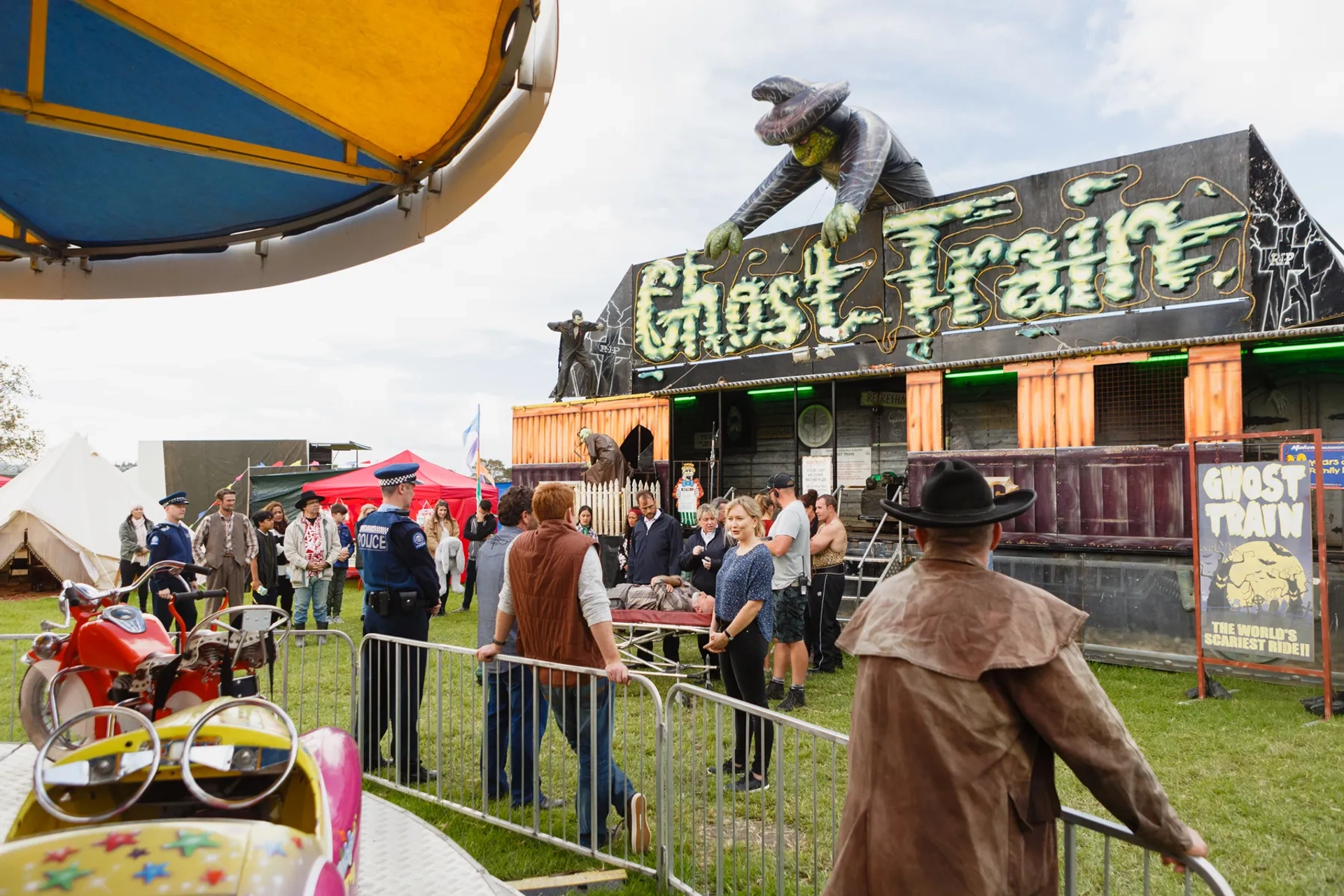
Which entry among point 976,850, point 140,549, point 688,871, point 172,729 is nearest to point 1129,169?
point 688,871

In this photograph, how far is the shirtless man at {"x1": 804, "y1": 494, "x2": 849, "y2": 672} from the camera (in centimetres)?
932

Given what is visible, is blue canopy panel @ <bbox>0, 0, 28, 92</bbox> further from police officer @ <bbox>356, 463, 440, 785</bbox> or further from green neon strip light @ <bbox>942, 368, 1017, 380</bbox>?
green neon strip light @ <bbox>942, 368, 1017, 380</bbox>

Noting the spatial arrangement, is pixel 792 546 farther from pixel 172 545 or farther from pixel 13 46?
pixel 172 545

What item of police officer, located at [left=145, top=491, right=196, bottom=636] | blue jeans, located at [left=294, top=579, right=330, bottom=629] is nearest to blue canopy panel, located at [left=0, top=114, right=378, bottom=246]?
police officer, located at [left=145, top=491, right=196, bottom=636]

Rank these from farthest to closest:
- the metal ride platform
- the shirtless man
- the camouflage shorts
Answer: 1. the shirtless man
2. the camouflage shorts
3. the metal ride platform

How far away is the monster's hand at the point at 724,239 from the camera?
15.1m

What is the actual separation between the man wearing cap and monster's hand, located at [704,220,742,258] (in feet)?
43.8

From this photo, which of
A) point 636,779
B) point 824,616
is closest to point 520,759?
point 636,779

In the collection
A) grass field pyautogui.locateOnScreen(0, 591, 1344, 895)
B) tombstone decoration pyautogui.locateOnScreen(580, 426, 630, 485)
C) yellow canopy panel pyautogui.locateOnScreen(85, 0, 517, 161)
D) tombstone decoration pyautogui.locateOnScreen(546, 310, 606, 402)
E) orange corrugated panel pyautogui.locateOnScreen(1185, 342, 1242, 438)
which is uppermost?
tombstone decoration pyautogui.locateOnScreen(546, 310, 606, 402)

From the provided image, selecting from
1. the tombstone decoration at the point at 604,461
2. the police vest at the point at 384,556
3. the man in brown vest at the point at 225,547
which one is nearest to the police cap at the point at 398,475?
the police vest at the point at 384,556

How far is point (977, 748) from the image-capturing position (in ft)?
6.98

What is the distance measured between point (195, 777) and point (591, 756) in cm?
253

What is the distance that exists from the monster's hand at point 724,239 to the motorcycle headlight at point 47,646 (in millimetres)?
12482

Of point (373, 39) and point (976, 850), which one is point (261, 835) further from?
point (373, 39)
